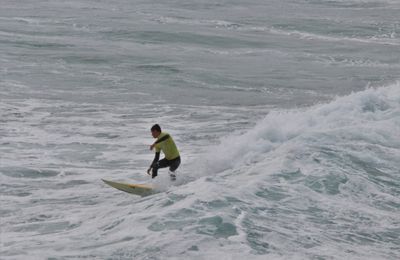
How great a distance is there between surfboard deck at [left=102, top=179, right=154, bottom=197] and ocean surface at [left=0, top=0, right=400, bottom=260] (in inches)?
9.3

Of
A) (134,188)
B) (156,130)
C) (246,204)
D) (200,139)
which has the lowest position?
(200,139)

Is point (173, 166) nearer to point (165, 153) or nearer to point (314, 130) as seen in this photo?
point (165, 153)

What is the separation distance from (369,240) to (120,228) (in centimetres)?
407

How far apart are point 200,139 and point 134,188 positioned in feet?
20.7

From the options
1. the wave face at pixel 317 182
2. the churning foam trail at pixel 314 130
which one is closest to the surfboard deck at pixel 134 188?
the wave face at pixel 317 182

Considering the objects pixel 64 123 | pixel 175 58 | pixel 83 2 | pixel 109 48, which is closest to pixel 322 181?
pixel 64 123

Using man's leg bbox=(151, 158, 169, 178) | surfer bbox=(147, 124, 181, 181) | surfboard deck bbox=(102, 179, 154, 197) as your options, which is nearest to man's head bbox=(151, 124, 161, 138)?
surfer bbox=(147, 124, 181, 181)

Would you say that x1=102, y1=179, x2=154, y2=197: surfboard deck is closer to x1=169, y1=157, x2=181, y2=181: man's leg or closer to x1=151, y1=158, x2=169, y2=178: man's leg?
x1=151, y1=158, x2=169, y2=178: man's leg

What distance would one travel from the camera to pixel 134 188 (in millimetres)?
16547

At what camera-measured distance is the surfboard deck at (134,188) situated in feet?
53.5

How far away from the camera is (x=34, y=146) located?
21.2 metres

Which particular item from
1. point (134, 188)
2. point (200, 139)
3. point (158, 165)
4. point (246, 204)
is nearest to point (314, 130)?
point (200, 139)

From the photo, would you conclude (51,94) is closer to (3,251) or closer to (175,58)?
(175,58)

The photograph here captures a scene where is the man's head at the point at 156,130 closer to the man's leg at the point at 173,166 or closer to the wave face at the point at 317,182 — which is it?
the man's leg at the point at 173,166
